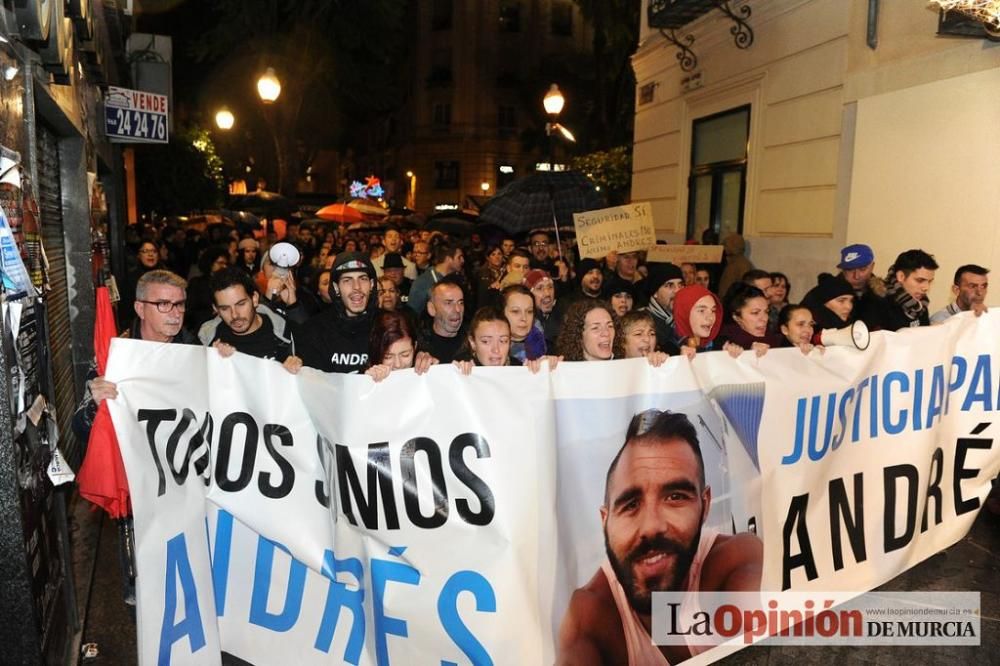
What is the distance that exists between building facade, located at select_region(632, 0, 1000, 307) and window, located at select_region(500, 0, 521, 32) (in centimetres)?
3767

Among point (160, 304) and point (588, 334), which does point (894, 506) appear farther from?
point (160, 304)

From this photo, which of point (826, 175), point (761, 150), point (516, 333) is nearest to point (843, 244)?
point (826, 175)

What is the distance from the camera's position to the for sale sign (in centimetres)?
945

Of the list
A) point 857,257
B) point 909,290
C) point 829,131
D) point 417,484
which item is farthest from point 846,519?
point 829,131

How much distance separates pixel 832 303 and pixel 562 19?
4845 centimetres

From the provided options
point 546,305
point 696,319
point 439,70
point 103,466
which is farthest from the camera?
point 439,70

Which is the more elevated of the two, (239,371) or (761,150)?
(761,150)

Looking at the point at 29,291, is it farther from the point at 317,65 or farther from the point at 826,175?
the point at 317,65

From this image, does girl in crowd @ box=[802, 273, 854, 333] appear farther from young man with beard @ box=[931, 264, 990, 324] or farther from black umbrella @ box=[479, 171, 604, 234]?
black umbrella @ box=[479, 171, 604, 234]

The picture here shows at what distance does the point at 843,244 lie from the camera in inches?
366

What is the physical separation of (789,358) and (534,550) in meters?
1.70

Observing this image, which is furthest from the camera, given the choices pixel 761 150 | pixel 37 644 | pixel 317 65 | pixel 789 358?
pixel 317 65

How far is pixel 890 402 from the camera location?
173 inches

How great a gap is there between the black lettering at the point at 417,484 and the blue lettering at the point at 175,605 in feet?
3.29
